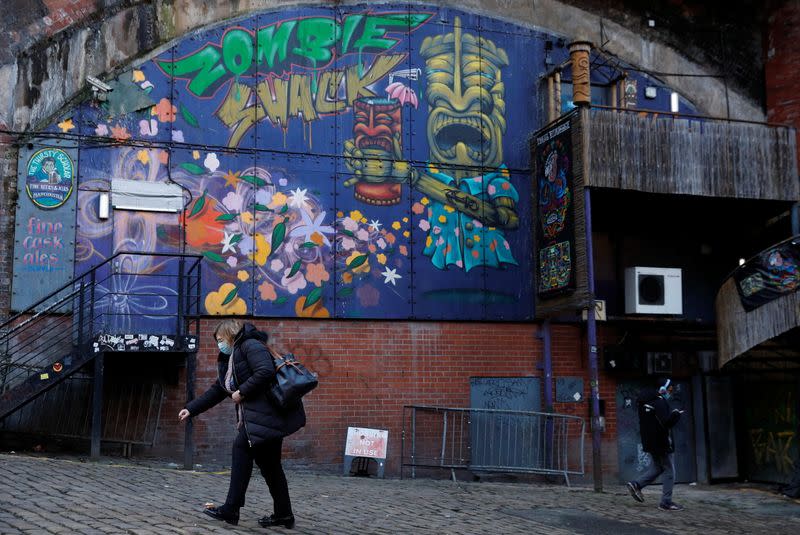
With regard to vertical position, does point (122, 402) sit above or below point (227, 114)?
below

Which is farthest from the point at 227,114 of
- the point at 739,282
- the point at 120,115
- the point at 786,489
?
the point at 786,489

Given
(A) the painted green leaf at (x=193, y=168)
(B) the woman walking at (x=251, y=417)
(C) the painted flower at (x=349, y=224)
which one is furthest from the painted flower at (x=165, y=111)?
(B) the woman walking at (x=251, y=417)

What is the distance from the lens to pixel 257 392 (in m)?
7.38

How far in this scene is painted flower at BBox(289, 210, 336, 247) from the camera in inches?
549

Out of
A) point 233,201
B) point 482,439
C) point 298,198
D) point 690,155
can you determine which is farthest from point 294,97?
point 690,155

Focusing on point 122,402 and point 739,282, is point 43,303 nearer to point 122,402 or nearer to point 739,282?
point 122,402

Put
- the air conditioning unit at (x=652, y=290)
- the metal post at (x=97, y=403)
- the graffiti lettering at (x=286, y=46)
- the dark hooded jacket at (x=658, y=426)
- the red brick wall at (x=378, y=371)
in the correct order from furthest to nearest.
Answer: the air conditioning unit at (x=652, y=290), the graffiti lettering at (x=286, y=46), the red brick wall at (x=378, y=371), the dark hooded jacket at (x=658, y=426), the metal post at (x=97, y=403)

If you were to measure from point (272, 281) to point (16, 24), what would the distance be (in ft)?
17.5

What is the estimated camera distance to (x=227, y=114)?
45.3 ft

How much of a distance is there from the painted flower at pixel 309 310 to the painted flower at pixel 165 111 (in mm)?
3410

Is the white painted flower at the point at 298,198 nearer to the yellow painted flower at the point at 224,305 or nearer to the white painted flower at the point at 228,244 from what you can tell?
the white painted flower at the point at 228,244

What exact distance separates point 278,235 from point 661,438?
645 cm

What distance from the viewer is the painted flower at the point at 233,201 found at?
1361cm

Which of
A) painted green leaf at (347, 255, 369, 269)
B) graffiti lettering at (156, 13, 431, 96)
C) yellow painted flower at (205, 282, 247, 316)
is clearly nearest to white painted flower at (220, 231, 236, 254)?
yellow painted flower at (205, 282, 247, 316)
